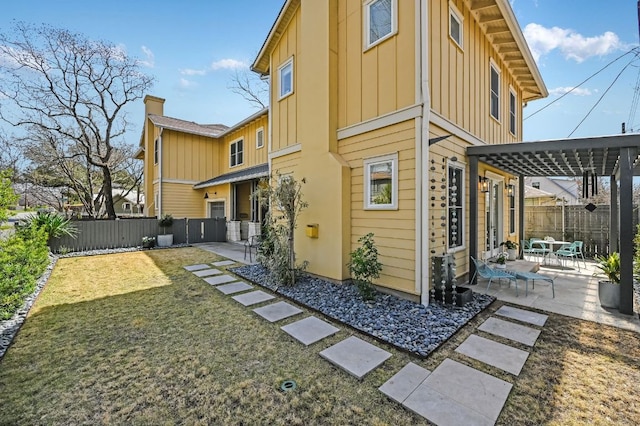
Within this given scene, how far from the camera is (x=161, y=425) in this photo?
215cm

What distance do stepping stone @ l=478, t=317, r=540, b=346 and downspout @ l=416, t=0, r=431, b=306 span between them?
2.95 ft

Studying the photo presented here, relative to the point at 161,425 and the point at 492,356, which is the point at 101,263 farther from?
the point at 492,356

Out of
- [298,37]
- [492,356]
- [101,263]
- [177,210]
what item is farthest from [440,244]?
[177,210]

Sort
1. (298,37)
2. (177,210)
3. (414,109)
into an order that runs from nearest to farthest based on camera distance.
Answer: (414,109) → (298,37) → (177,210)

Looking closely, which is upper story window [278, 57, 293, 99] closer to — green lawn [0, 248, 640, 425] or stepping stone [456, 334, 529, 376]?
green lawn [0, 248, 640, 425]

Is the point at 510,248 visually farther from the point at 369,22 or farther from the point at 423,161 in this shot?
the point at 369,22

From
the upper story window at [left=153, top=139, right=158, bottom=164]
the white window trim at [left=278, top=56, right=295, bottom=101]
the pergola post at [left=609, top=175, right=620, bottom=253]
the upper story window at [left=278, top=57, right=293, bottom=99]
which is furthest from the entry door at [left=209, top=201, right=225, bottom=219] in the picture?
the pergola post at [left=609, top=175, right=620, bottom=253]

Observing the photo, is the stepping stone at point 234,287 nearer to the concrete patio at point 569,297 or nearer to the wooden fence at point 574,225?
the concrete patio at point 569,297

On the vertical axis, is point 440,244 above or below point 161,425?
above

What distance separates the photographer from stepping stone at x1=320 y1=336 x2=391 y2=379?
9.45ft

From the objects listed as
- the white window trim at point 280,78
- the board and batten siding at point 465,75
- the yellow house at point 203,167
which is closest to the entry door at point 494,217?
the board and batten siding at point 465,75

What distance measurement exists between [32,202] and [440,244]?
29.7 metres

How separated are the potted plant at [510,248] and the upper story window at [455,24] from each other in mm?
5523

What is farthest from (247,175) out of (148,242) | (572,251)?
(572,251)
